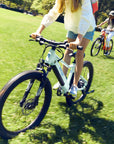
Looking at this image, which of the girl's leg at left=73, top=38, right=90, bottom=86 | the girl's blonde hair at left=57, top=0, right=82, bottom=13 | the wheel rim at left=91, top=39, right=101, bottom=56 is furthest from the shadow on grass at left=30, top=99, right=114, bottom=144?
the wheel rim at left=91, top=39, right=101, bottom=56

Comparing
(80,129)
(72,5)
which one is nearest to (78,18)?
(72,5)

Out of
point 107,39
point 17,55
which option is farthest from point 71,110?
point 107,39

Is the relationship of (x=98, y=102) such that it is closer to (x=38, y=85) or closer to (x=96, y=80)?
(x=96, y=80)

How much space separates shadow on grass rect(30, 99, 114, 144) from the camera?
8.96ft

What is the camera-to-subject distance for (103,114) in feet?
11.8

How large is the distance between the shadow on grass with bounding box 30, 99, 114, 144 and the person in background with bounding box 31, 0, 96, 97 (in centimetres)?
46

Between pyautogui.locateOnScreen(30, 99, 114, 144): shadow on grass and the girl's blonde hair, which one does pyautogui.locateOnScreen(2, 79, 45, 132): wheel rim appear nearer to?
pyautogui.locateOnScreen(30, 99, 114, 144): shadow on grass

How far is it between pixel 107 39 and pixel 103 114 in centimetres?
557

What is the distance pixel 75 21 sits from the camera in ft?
9.66

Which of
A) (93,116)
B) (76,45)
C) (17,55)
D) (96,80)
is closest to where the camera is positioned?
(76,45)

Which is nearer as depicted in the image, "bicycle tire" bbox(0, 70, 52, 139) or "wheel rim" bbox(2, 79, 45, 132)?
"bicycle tire" bbox(0, 70, 52, 139)

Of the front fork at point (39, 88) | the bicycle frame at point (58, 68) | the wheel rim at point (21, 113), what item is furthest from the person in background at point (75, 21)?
the wheel rim at point (21, 113)

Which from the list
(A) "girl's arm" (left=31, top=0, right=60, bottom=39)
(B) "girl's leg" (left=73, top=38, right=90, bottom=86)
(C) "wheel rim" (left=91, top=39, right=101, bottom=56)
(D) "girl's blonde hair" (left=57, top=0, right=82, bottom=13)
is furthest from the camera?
(C) "wheel rim" (left=91, top=39, right=101, bottom=56)

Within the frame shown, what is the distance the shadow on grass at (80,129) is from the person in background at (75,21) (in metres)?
0.46
